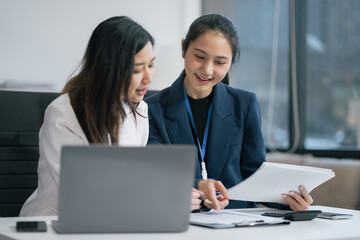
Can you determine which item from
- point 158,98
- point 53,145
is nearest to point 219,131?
point 158,98

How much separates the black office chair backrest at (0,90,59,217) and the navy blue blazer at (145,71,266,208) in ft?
1.38

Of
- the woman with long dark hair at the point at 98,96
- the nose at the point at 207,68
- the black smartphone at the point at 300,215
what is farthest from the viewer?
the nose at the point at 207,68

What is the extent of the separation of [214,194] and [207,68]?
570mm

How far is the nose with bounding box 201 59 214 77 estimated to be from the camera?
7.04 feet

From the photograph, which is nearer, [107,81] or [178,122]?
[107,81]

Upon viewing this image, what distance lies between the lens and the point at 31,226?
1.39m

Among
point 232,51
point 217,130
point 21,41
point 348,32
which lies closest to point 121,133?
point 217,130

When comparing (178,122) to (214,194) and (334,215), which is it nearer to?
(214,194)

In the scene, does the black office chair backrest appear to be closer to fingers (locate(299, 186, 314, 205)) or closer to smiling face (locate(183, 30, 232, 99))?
smiling face (locate(183, 30, 232, 99))

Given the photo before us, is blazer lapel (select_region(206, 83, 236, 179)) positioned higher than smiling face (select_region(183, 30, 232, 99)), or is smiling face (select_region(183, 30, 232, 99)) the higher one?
smiling face (select_region(183, 30, 232, 99))

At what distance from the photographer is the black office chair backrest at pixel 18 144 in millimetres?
2043

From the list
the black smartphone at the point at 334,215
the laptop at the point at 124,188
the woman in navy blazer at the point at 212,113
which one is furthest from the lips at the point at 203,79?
the laptop at the point at 124,188

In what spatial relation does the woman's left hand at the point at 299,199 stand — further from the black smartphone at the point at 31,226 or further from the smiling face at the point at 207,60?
the black smartphone at the point at 31,226

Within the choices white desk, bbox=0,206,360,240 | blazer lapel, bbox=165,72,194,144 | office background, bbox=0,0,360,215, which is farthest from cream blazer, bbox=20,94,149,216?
office background, bbox=0,0,360,215
